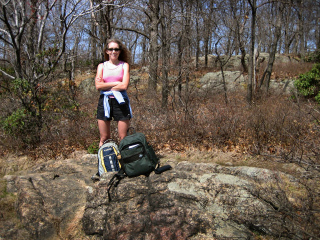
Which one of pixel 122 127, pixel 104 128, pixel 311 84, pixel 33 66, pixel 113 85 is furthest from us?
pixel 311 84

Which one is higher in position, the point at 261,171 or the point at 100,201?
the point at 261,171

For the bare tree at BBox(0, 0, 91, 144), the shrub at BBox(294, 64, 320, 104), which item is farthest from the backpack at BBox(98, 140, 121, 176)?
the shrub at BBox(294, 64, 320, 104)

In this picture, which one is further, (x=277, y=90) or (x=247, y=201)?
(x=277, y=90)

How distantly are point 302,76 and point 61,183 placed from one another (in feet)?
33.9

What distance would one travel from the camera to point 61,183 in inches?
139

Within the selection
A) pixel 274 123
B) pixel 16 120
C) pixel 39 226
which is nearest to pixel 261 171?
pixel 274 123

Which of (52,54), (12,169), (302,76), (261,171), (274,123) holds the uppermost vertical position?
(52,54)

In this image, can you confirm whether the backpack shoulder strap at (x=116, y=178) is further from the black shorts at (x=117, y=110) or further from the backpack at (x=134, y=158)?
the black shorts at (x=117, y=110)

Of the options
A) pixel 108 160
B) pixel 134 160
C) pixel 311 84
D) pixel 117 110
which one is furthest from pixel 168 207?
pixel 311 84

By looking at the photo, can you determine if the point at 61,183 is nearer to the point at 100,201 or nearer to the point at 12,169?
the point at 100,201

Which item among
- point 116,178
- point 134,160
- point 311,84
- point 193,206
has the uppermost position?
point 311,84

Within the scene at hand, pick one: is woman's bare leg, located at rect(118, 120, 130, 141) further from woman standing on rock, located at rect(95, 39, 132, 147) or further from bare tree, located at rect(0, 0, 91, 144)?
bare tree, located at rect(0, 0, 91, 144)

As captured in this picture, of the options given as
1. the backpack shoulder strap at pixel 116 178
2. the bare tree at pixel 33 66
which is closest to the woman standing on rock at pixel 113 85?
the backpack shoulder strap at pixel 116 178

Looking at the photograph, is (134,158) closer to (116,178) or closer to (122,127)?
(116,178)
